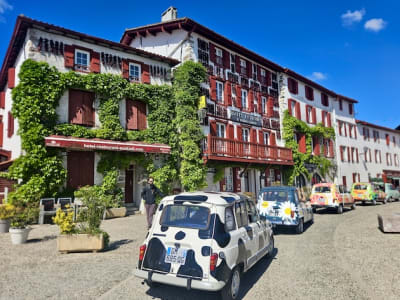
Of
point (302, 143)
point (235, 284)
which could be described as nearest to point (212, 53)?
point (302, 143)

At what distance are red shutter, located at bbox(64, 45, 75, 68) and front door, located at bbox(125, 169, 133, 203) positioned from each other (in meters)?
6.38

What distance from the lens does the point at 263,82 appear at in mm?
25078

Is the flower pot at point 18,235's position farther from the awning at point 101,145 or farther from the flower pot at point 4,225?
the awning at point 101,145

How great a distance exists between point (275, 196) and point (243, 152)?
9065mm

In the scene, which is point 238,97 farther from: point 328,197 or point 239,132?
point 328,197

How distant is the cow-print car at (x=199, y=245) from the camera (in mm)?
4199

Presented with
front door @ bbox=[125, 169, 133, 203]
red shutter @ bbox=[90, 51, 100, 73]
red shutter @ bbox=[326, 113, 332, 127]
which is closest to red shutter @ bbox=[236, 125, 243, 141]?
front door @ bbox=[125, 169, 133, 203]

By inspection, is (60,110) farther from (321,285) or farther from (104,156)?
(321,285)

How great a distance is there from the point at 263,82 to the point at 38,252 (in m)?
22.0

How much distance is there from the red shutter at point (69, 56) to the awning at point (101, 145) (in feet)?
12.8

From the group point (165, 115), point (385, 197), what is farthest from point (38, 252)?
point (385, 197)

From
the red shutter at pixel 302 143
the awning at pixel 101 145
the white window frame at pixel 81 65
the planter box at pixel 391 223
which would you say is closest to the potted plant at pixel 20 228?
the awning at pixel 101 145

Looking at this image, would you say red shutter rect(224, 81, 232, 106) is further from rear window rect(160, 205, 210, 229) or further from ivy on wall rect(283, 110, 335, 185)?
rear window rect(160, 205, 210, 229)

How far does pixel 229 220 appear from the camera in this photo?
16.1 feet
